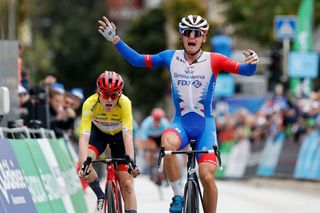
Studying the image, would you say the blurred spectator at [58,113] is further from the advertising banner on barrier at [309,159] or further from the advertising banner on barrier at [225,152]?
the advertising banner on barrier at [225,152]

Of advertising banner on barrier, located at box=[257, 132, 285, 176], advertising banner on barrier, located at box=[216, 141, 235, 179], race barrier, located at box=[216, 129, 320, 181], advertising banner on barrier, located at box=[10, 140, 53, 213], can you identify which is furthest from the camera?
advertising banner on barrier, located at box=[216, 141, 235, 179]

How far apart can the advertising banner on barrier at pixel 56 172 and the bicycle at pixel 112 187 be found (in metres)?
2.29

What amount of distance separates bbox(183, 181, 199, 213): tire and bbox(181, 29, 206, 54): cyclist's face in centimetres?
156

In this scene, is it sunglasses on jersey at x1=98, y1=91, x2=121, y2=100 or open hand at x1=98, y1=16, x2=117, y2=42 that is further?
sunglasses on jersey at x1=98, y1=91, x2=121, y2=100

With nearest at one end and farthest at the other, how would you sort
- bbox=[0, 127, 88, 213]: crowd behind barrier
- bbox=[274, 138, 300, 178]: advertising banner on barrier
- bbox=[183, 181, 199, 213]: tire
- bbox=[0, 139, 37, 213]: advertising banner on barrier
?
bbox=[183, 181, 199, 213]: tire, bbox=[0, 139, 37, 213]: advertising banner on barrier, bbox=[0, 127, 88, 213]: crowd behind barrier, bbox=[274, 138, 300, 178]: advertising banner on barrier

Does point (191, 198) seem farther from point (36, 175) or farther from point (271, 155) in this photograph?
point (271, 155)

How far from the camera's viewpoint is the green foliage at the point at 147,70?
82.1 m

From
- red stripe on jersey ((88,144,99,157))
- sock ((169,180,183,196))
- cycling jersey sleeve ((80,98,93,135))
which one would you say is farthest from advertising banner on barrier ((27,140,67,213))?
sock ((169,180,183,196))

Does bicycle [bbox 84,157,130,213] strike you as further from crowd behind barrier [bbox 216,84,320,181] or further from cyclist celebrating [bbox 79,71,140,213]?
crowd behind barrier [bbox 216,84,320,181]

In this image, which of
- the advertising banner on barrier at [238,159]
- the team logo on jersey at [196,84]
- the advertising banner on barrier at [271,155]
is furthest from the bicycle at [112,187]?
the advertising banner on barrier at [238,159]

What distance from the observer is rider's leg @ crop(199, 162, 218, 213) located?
43.4 ft

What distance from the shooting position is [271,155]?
30.9 meters

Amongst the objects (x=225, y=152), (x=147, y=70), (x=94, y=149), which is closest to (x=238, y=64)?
(x=94, y=149)

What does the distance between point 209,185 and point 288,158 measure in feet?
55.5
